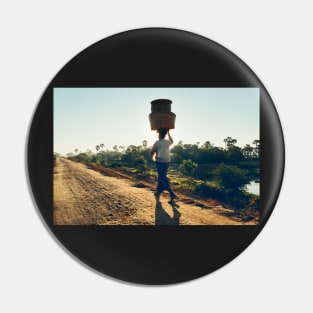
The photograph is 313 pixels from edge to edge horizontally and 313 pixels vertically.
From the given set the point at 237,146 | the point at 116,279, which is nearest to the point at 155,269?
the point at 116,279

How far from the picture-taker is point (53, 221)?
399 cm

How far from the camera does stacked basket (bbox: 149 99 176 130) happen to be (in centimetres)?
387

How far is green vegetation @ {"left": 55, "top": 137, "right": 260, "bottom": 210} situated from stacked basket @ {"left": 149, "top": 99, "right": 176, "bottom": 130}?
0.24 metres

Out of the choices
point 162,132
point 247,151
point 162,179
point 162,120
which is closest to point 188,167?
point 162,179

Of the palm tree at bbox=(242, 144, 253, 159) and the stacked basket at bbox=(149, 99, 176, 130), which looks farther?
the palm tree at bbox=(242, 144, 253, 159)

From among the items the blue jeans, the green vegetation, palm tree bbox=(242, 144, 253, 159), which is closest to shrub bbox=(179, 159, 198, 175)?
the green vegetation

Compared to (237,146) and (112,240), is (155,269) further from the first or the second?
(237,146)

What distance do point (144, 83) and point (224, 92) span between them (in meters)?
0.93

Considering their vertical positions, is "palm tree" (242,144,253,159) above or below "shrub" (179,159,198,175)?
above

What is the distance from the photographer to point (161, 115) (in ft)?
12.7

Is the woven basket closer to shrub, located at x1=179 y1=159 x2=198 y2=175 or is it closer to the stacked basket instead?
the stacked basket

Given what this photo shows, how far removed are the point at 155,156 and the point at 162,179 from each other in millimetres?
273

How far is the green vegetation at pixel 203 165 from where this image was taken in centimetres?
394

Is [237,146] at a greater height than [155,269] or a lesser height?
greater
